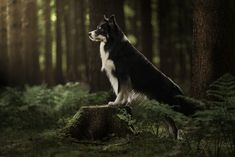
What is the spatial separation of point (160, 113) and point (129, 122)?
3.56ft

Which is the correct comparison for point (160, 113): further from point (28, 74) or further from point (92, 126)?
point (28, 74)

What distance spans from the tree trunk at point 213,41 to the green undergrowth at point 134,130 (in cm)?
120

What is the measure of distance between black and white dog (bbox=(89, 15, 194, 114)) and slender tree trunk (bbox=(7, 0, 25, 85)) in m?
12.7

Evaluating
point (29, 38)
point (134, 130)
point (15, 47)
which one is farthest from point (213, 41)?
point (15, 47)

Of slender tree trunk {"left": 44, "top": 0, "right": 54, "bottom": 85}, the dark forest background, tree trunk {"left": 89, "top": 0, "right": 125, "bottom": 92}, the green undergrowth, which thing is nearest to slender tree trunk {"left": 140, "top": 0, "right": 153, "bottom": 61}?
the dark forest background

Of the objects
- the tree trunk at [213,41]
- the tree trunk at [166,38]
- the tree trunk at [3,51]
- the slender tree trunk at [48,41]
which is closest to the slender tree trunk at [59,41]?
the slender tree trunk at [48,41]

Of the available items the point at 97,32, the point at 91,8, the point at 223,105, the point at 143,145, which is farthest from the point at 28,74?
the point at 223,105

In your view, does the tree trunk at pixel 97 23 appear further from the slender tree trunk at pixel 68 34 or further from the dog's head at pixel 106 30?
the slender tree trunk at pixel 68 34

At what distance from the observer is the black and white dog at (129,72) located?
43.6 feet

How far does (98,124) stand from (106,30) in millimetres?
2353

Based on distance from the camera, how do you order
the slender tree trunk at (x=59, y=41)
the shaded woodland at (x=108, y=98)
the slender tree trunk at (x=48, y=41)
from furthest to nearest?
the slender tree trunk at (x=48, y=41)
the slender tree trunk at (x=59, y=41)
the shaded woodland at (x=108, y=98)

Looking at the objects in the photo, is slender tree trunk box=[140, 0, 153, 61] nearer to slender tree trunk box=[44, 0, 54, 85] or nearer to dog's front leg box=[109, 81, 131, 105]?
slender tree trunk box=[44, 0, 54, 85]

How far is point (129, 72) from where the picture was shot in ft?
45.1

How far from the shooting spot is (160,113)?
1185 cm
